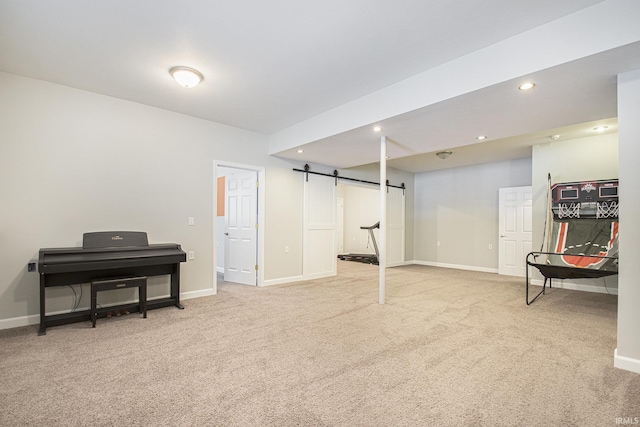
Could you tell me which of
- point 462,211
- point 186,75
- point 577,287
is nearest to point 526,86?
point 186,75

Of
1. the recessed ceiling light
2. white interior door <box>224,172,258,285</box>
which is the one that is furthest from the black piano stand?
the recessed ceiling light

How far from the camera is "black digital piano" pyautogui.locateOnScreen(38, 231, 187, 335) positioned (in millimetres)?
3053

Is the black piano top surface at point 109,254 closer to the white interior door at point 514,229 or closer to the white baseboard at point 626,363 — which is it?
the white baseboard at point 626,363

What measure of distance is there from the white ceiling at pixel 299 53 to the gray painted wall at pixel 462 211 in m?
3.47

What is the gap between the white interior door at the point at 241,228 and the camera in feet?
17.6

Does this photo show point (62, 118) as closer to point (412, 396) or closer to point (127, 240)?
point (127, 240)

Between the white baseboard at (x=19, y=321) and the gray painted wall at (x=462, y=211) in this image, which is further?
the gray painted wall at (x=462, y=211)

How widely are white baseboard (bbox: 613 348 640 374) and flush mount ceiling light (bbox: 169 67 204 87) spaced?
459 centimetres

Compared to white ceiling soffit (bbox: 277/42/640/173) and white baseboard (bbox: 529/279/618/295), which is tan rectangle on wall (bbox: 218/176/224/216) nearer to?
white ceiling soffit (bbox: 277/42/640/173)

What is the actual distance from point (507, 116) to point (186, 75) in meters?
3.56

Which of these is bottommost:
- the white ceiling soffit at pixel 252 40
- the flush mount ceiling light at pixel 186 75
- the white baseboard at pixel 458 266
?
the white baseboard at pixel 458 266

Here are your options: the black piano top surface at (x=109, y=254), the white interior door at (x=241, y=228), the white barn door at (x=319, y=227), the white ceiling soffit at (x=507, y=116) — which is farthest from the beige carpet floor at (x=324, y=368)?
the white ceiling soffit at (x=507, y=116)

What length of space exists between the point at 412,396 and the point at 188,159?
4.13 m

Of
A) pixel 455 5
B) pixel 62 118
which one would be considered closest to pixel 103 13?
pixel 62 118
